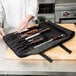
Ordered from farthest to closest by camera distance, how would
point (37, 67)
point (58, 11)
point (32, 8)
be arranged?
point (58, 11) → point (32, 8) → point (37, 67)

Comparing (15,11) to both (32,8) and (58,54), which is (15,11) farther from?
(58,54)

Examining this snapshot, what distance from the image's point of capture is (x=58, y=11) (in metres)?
1.83

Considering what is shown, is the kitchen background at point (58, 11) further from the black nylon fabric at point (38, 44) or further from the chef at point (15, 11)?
the black nylon fabric at point (38, 44)

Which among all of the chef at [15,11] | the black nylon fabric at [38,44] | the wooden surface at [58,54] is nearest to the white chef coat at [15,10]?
the chef at [15,11]

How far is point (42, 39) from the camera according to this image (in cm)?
86

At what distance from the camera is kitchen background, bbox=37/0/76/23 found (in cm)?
182

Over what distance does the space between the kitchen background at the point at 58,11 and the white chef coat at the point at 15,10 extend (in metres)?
0.48

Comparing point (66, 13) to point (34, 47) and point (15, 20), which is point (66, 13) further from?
point (34, 47)

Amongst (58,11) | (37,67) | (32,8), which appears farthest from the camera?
(58,11)

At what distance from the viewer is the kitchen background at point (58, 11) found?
1819mm

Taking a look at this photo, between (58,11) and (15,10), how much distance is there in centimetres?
63

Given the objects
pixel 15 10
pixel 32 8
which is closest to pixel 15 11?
pixel 15 10

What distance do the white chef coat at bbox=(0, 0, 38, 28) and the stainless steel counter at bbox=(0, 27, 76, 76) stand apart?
53 cm

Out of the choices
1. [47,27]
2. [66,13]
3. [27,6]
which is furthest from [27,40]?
[66,13]
